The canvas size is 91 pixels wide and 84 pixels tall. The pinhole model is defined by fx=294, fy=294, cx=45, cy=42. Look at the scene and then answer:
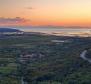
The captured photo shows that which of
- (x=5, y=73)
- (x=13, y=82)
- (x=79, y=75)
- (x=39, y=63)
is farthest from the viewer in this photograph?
(x=39, y=63)

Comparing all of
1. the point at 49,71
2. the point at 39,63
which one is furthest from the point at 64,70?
the point at 39,63

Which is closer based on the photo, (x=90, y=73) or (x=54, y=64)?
(x=90, y=73)

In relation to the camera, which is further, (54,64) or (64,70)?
(54,64)

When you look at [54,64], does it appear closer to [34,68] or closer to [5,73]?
[34,68]

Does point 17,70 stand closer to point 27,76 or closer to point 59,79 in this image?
point 27,76

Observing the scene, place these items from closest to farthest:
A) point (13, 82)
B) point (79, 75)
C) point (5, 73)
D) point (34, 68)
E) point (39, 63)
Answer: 1. point (13, 82)
2. point (79, 75)
3. point (5, 73)
4. point (34, 68)
5. point (39, 63)

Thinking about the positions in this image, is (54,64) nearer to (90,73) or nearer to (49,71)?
(49,71)

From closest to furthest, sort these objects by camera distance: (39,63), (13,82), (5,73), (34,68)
Answer: 1. (13,82)
2. (5,73)
3. (34,68)
4. (39,63)

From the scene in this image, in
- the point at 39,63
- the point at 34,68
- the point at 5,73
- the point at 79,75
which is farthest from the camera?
the point at 39,63

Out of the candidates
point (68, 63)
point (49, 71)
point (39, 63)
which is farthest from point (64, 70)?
point (39, 63)
